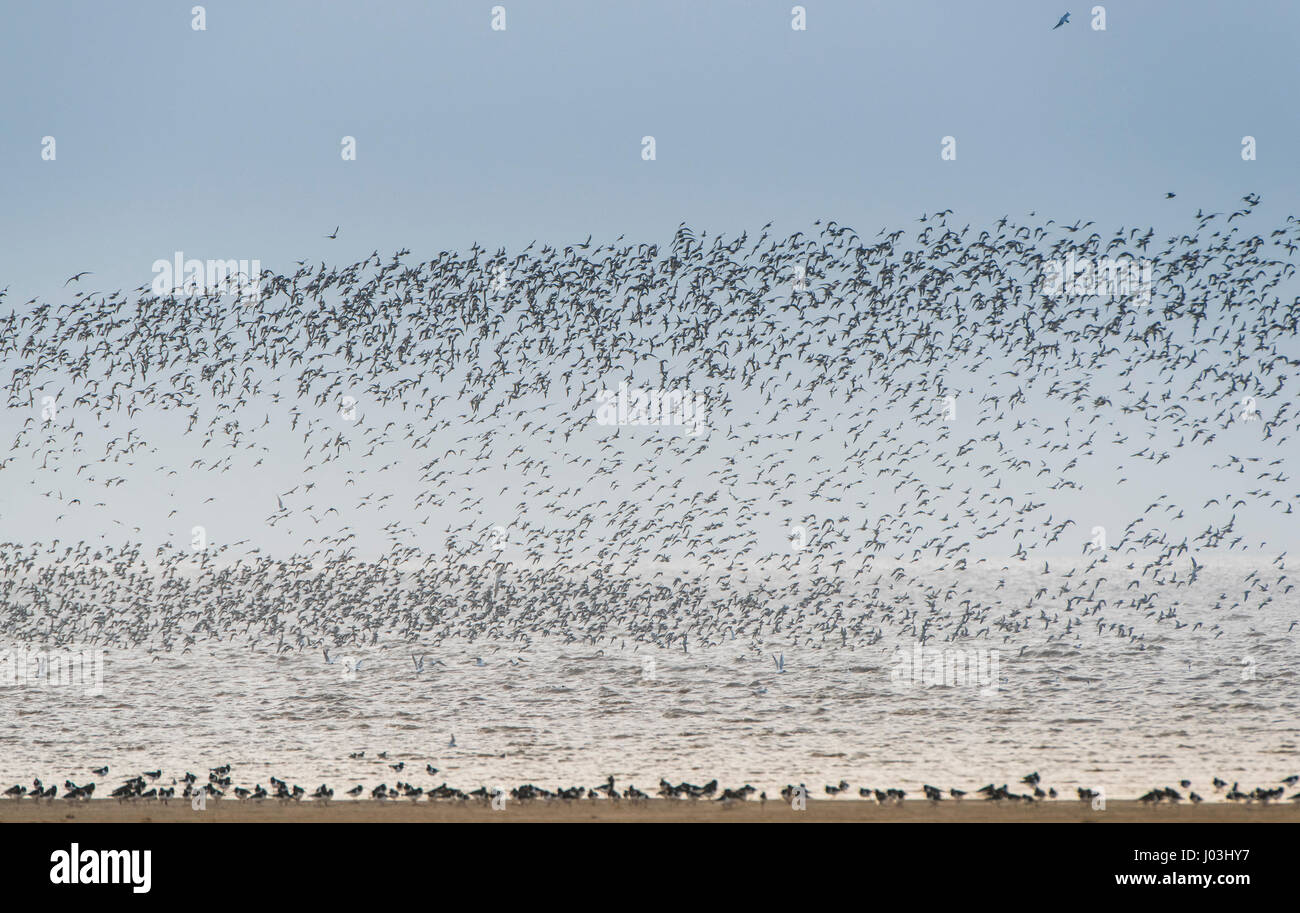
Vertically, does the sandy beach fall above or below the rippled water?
above

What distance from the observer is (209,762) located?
743 inches

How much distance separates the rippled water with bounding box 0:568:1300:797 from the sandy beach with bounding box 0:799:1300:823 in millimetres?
5818

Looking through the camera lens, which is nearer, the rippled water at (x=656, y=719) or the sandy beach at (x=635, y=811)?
the sandy beach at (x=635, y=811)

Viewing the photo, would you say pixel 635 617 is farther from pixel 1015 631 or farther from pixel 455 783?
pixel 455 783

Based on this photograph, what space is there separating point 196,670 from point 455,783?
21725mm

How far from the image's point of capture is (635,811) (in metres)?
11.0

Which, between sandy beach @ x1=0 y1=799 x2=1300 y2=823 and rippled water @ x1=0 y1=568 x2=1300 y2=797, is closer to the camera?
sandy beach @ x1=0 y1=799 x2=1300 y2=823

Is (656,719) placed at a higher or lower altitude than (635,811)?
lower

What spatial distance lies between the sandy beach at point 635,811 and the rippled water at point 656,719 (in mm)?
5818

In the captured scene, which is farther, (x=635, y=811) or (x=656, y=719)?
(x=656, y=719)

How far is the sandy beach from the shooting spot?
32.5 ft

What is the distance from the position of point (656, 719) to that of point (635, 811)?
1555 centimetres

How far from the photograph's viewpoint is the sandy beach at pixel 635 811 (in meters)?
9.91

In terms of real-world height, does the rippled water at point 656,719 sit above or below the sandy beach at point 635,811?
below
